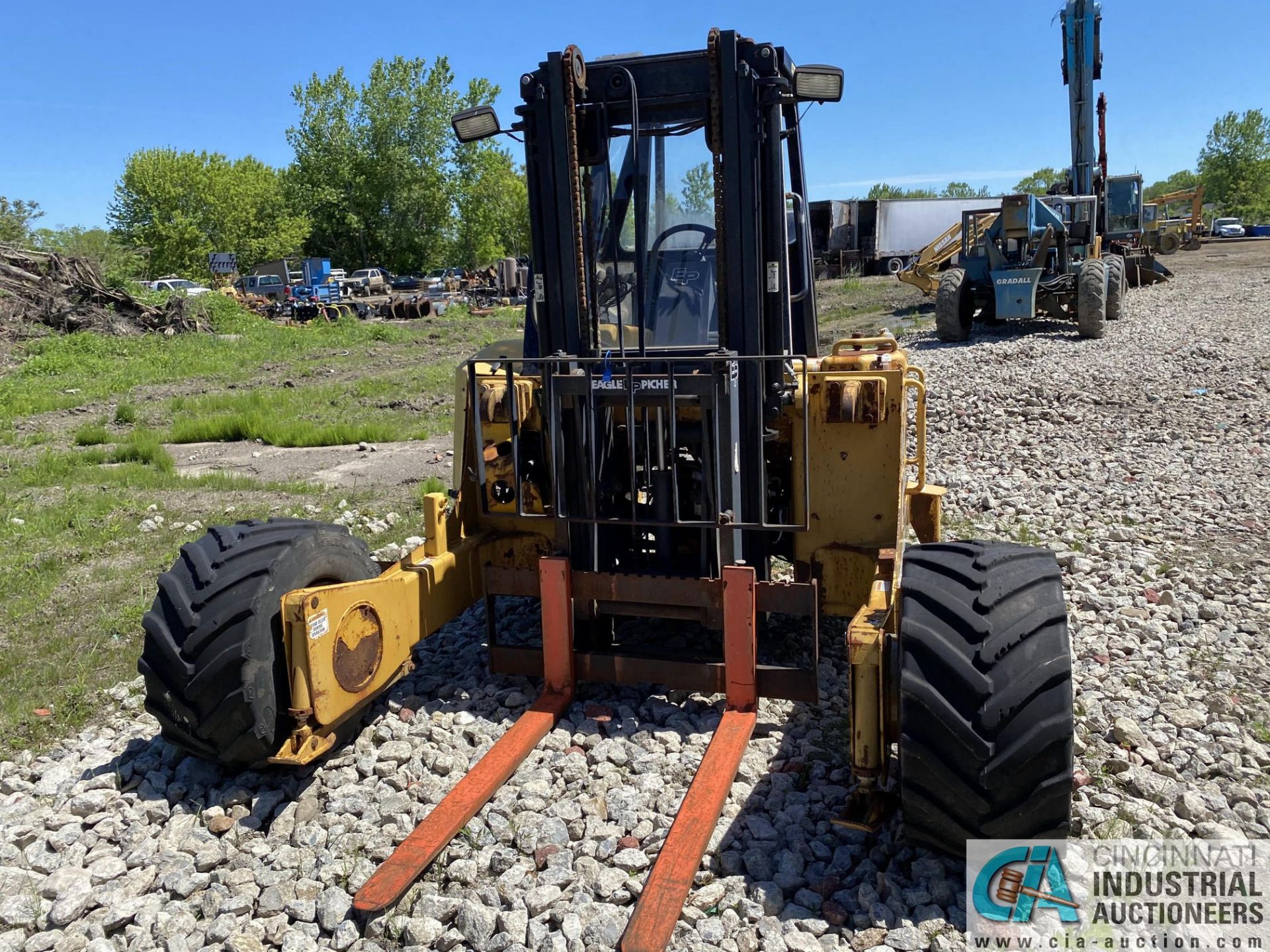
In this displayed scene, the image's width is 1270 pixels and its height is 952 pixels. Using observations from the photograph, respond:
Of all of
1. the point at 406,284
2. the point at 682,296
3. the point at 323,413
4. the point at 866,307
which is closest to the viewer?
the point at 682,296

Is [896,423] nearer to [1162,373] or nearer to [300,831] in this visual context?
[300,831]

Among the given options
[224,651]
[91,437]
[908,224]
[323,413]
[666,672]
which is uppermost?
[908,224]

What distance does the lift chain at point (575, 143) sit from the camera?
4.39m

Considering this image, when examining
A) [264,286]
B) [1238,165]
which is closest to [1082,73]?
[264,286]

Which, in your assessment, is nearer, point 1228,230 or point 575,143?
point 575,143

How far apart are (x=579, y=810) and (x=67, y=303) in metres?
27.3

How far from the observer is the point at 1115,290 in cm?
1919

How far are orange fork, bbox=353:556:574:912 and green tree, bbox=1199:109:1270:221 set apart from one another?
87.9 metres

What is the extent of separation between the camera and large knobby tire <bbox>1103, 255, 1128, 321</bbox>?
19.1 m

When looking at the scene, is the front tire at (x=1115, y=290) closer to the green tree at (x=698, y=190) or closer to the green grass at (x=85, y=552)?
the green grass at (x=85, y=552)

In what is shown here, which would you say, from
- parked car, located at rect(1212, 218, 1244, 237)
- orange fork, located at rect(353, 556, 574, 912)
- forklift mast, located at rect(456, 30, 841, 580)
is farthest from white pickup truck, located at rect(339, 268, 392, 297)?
parked car, located at rect(1212, 218, 1244, 237)

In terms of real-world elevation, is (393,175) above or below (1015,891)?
above

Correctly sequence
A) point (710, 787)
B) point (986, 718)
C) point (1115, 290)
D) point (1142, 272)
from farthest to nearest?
point (1142, 272)
point (1115, 290)
point (710, 787)
point (986, 718)

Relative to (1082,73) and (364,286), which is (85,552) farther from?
(364,286)
